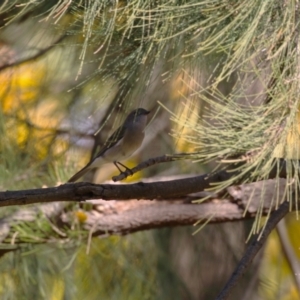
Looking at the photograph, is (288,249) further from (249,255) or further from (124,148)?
(249,255)

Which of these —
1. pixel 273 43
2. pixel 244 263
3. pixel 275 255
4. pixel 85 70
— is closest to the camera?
pixel 273 43

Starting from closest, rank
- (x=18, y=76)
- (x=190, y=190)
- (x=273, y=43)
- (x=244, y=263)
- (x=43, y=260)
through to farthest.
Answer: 1. (x=273, y=43)
2. (x=190, y=190)
3. (x=244, y=263)
4. (x=43, y=260)
5. (x=18, y=76)

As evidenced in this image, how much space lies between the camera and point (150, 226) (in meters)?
1.89

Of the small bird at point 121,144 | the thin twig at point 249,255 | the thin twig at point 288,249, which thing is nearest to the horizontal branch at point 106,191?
the thin twig at point 249,255

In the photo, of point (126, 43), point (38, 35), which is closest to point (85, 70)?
point (38, 35)

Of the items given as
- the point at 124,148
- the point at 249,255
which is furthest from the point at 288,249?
the point at 249,255

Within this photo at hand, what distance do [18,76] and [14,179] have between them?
1.25ft

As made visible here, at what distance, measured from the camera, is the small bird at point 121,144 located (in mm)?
1822

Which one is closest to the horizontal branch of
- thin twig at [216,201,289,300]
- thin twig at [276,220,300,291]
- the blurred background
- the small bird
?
thin twig at [216,201,289,300]

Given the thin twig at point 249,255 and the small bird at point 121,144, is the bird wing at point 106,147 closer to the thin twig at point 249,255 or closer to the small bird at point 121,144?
the small bird at point 121,144

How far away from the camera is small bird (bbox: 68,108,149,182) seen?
1.82 m

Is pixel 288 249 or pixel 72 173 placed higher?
pixel 72 173

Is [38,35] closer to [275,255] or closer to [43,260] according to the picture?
[43,260]

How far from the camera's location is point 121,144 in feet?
6.23
